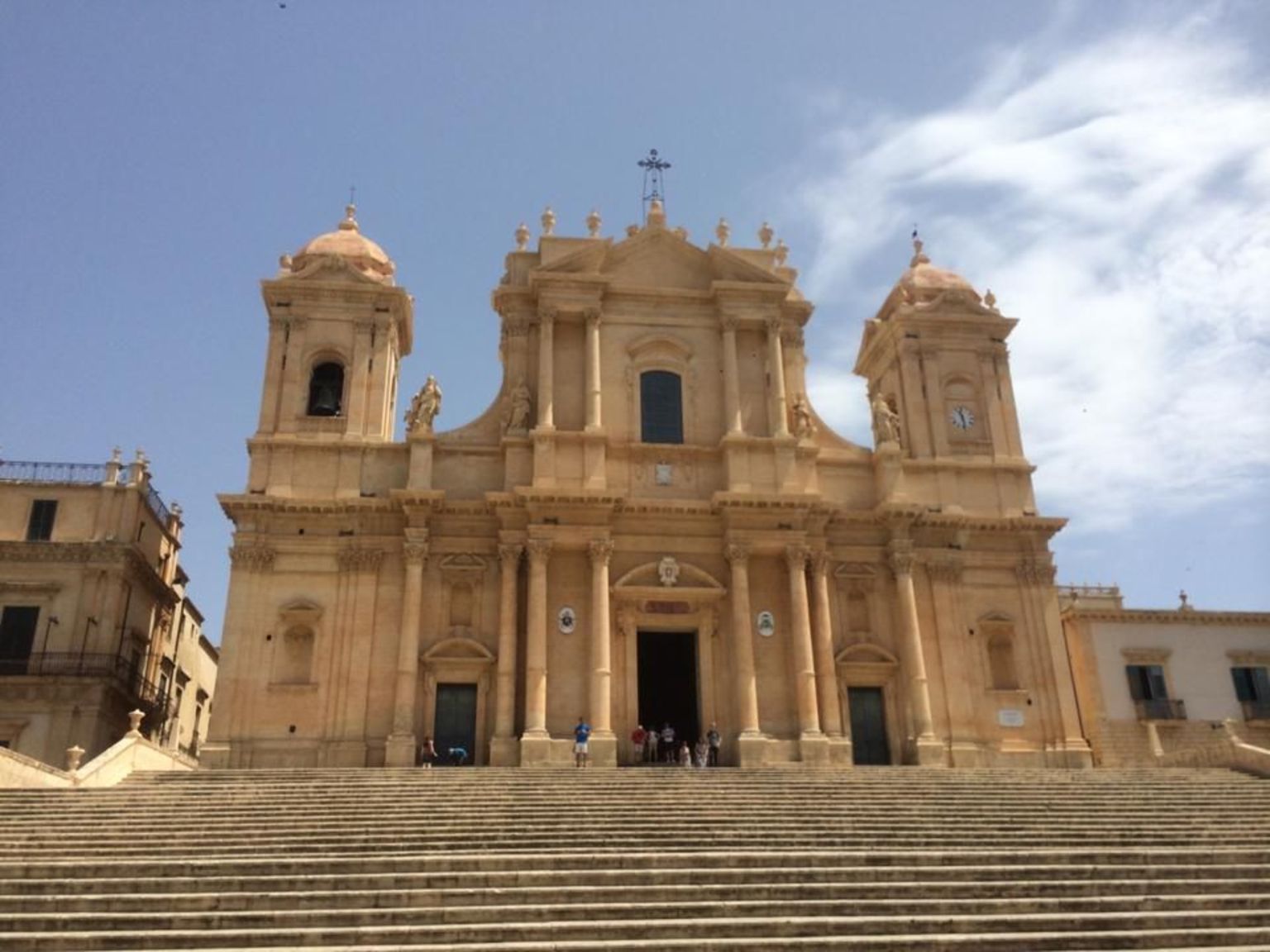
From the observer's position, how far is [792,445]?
27.3 meters

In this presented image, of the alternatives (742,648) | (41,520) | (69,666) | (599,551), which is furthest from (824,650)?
(41,520)

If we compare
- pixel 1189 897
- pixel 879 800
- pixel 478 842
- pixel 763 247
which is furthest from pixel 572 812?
pixel 763 247

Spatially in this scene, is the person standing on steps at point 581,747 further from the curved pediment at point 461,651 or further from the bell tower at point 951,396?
the bell tower at point 951,396

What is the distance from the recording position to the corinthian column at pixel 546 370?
26.8m

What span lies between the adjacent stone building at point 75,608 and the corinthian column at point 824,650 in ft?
59.4

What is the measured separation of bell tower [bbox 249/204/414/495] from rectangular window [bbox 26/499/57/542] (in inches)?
285

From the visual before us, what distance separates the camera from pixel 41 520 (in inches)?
1148

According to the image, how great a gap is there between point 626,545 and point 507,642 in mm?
3787

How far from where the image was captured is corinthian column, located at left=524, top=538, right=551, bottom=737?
24.0 meters

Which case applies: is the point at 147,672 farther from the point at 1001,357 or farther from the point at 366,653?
the point at 1001,357

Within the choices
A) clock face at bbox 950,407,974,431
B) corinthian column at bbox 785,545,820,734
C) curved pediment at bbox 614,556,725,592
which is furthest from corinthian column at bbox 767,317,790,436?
clock face at bbox 950,407,974,431

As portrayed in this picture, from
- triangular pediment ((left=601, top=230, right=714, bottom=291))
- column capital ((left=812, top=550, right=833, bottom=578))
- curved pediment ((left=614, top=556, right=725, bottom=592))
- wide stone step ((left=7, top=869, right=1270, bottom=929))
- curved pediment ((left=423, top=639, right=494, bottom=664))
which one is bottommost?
wide stone step ((left=7, top=869, right=1270, bottom=929))

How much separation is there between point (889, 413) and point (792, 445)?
11.0ft

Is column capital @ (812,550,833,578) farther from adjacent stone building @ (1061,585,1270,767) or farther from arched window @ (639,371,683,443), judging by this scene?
adjacent stone building @ (1061,585,1270,767)
